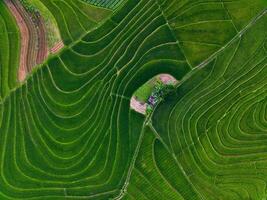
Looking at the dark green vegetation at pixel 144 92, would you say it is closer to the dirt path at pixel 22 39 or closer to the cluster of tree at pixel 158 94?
the cluster of tree at pixel 158 94

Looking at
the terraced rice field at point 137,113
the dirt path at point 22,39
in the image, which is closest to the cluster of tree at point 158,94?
A: the terraced rice field at point 137,113

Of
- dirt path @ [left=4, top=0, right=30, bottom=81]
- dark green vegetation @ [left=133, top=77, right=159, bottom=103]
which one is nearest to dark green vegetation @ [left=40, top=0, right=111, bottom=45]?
dirt path @ [left=4, top=0, right=30, bottom=81]

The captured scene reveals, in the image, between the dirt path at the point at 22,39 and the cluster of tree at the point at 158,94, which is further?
the dirt path at the point at 22,39

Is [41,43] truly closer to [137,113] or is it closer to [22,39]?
[22,39]

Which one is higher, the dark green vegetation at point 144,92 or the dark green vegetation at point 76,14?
the dark green vegetation at point 76,14

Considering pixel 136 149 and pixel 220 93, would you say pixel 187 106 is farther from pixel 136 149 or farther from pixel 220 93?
pixel 136 149

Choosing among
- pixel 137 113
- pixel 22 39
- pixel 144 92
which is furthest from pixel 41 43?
pixel 137 113

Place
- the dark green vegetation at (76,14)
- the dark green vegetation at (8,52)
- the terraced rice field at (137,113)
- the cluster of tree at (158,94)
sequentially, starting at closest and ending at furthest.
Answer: the cluster of tree at (158,94) < the terraced rice field at (137,113) < the dark green vegetation at (76,14) < the dark green vegetation at (8,52)
